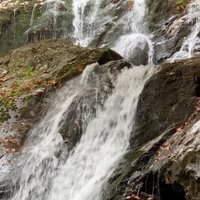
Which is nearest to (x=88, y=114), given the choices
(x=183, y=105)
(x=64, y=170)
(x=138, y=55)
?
(x=64, y=170)

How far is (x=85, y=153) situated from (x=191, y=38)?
5.87 meters

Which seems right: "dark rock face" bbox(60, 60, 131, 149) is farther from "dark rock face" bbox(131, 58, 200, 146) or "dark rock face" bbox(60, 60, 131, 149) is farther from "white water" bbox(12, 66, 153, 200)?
"dark rock face" bbox(131, 58, 200, 146)

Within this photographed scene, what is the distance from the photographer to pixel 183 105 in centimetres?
789

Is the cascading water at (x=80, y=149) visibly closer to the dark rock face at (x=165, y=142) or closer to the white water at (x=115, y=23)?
the dark rock face at (x=165, y=142)

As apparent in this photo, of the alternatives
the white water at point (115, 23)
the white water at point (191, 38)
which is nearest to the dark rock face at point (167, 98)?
the white water at point (191, 38)

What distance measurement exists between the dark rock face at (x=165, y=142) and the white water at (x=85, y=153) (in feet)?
1.02

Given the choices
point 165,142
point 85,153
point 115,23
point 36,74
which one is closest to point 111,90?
point 85,153

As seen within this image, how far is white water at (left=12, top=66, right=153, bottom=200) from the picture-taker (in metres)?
7.91

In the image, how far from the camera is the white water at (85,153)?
7914 millimetres

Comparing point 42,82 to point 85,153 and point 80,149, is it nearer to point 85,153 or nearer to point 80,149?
point 80,149

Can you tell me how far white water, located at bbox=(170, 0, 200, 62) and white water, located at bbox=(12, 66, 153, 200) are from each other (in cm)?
336

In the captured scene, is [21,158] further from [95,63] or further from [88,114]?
[95,63]

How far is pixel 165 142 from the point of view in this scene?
6926 millimetres

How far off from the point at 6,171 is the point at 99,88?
248cm
